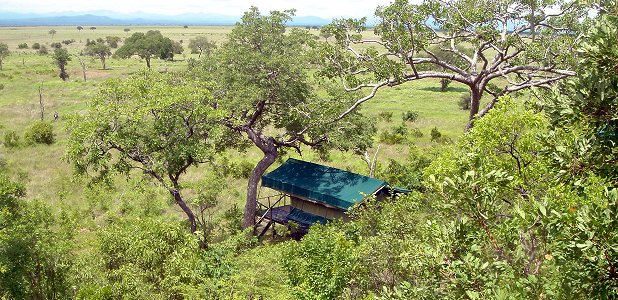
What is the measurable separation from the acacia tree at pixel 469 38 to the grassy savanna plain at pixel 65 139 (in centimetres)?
781

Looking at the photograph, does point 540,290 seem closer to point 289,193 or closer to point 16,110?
point 289,193

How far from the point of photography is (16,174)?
2788 centimetres

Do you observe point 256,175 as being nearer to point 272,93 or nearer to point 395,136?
point 272,93

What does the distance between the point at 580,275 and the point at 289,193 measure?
15.6 m

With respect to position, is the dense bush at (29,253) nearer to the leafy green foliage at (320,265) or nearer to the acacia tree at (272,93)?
the leafy green foliage at (320,265)

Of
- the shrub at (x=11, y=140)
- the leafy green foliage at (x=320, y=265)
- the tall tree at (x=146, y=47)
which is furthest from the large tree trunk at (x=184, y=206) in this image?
the tall tree at (x=146, y=47)

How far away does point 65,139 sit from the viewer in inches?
1393

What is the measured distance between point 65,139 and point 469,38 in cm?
3072

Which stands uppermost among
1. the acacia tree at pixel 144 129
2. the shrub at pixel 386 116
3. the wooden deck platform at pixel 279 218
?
the acacia tree at pixel 144 129

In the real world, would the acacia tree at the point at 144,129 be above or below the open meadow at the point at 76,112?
above

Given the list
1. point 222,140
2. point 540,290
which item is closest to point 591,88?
point 540,290

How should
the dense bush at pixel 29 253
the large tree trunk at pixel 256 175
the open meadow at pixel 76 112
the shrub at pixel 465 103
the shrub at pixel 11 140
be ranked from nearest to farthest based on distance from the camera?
the dense bush at pixel 29 253
the large tree trunk at pixel 256 175
the open meadow at pixel 76 112
the shrub at pixel 11 140
the shrub at pixel 465 103

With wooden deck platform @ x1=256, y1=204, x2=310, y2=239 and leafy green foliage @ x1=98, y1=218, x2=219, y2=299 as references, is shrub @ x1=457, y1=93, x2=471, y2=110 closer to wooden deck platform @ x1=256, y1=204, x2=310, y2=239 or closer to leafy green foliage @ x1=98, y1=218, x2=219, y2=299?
wooden deck platform @ x1=256, y1=204, x2=310, y2=239

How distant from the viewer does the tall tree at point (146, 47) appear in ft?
254
